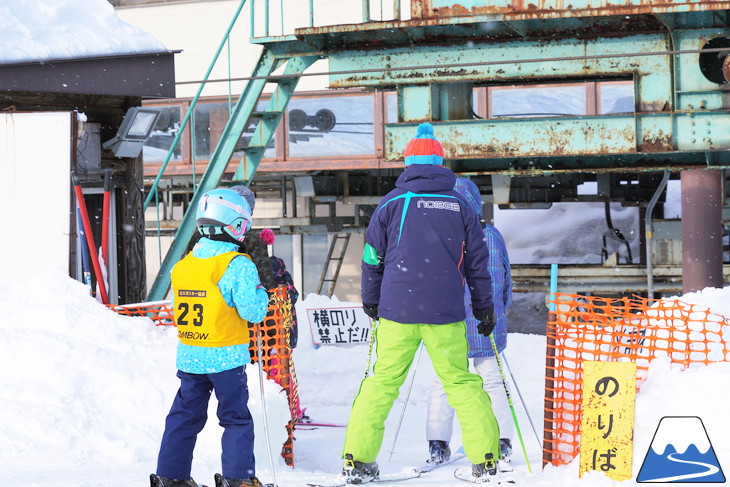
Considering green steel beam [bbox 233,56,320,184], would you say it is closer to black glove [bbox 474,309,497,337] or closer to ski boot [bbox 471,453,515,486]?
black glove [bbox 474,309,497,337]

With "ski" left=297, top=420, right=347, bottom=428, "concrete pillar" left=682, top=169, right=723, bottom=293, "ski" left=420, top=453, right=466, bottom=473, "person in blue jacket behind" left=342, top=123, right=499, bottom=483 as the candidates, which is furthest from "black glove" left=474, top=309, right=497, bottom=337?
"concrete pillar" left=682, top=169, right=723, bottom=293

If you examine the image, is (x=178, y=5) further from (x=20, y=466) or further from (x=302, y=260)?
(x=20, y=466)

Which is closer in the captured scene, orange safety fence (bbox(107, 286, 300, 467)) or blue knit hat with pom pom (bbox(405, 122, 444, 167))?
blue knit hat with pom pom (bbox(405, 122, 444, 167))

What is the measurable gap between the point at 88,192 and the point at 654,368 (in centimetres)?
714

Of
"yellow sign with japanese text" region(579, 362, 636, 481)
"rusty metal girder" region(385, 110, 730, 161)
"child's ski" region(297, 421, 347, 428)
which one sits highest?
"rusty metal girder" region(385, 110, 730, 161)

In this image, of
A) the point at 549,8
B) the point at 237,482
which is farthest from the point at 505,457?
the point at 549,8

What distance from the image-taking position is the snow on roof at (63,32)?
9625 mm

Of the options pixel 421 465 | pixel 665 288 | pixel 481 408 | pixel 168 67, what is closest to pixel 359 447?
pixel 481 408

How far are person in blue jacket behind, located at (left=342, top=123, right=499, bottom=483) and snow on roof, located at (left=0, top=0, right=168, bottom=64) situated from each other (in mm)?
5604

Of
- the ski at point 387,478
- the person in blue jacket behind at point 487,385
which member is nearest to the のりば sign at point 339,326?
the person in blue jacket behind at point 487,385

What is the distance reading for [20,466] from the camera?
19.0ft

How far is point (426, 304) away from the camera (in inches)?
204

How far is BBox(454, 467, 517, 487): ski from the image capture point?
209 inches

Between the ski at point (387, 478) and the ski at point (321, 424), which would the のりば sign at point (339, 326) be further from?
the ski at point (387, 478)
